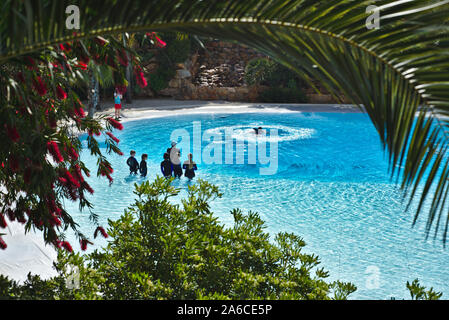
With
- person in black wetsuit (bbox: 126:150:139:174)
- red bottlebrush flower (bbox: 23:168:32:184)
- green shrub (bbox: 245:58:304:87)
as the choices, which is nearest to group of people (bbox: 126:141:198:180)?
person in black wetsuit (bbox: 126:150:139:174)

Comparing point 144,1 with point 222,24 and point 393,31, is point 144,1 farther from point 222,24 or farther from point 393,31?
point 393,31

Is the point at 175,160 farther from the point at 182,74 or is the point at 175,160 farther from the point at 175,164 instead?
the point at 182,74

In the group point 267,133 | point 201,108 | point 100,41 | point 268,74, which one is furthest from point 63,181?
point 268,74

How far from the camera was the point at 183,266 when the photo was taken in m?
3.38

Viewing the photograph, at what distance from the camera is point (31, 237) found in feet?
22.8

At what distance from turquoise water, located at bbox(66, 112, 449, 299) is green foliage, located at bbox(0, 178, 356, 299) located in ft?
9.66

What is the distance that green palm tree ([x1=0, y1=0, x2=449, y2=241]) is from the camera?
79.8 inches

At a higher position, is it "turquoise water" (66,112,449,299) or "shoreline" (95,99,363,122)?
"shoreline" (95,99,363,122)

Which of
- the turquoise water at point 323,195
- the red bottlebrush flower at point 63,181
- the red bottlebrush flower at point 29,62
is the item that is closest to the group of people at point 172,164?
the turquoise water at point 323,195

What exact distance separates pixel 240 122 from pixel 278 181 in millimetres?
7676

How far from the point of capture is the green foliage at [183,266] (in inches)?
128

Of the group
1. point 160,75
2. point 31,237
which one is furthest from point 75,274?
point 160,75

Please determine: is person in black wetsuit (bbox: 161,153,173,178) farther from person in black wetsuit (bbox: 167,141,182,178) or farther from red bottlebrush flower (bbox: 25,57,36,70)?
red bottlebrush flower (bbox: 25,57,36,70)

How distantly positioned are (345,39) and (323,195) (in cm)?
865
